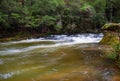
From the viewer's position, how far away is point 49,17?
22391 mm

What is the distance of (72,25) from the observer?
24.5 meters

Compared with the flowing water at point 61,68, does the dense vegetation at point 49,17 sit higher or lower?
higher

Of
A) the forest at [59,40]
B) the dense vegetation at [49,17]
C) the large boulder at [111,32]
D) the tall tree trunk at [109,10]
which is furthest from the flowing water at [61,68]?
the tall tree trunk at [109,10]

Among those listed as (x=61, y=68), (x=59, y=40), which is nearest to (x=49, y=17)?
(x=59, y=40)

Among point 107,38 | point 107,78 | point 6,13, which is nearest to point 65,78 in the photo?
point 107,78

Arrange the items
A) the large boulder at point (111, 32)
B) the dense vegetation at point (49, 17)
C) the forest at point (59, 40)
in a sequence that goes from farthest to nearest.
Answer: the dense vegetation at point (49, 17), the large boulder at point (111, 32), the forest at point (59, 40)

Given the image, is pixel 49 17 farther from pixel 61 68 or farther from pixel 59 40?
pixel 61 68

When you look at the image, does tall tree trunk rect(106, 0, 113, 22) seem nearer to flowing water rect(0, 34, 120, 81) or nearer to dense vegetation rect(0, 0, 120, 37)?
dense vegetation rect(0, 0, 120, 37)

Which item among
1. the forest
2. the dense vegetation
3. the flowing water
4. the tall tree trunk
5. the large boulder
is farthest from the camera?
the tall tree trunk

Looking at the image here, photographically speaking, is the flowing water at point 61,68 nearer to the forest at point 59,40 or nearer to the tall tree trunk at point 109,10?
the forest at point 59,40

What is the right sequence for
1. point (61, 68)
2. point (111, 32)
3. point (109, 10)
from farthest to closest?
point (109, 10) → point (111, 32) → point (61, 68)

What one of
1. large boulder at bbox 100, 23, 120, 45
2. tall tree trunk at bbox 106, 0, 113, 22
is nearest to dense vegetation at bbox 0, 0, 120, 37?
tall tree trunk at bbox 106, 0, 113, 22

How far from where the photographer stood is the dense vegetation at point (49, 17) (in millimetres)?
21125

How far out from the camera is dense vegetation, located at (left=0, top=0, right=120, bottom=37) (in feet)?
69.3
